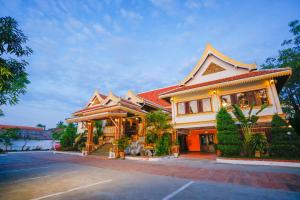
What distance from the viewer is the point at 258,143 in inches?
445

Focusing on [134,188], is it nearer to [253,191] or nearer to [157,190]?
[157,190]

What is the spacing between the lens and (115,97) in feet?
69.3

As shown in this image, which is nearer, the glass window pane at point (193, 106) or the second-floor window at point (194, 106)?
the second-floor window at point (194, 106)

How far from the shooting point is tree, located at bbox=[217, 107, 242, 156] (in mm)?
11539

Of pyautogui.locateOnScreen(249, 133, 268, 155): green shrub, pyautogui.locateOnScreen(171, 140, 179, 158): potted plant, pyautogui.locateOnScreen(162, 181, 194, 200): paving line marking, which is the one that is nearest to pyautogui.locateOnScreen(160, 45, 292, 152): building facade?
pyautogui.locateOnScreen(249, 133, 268, 155): green shrub

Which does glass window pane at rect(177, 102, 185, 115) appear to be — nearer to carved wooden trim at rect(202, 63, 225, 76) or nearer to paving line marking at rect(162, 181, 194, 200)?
carved wooden trim at rect(202, 63, 225, 76)

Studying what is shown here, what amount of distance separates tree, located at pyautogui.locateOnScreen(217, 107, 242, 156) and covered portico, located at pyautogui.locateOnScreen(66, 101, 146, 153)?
8535 millimetres

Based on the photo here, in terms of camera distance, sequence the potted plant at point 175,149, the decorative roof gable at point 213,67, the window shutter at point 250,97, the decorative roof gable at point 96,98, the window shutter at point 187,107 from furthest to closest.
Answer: the decorative roof gable at point 96,98
the window shutter at point 187,107
the decorative roof gable at point 213,67
the potted plant at point 175,149
the window shutter at point 250,97

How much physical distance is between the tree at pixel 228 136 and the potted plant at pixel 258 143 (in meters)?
0.85

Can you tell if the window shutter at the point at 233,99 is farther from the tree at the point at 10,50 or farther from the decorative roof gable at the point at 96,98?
the decorative roof gable at the point at 96,98

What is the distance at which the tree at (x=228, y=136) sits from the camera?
1154cm

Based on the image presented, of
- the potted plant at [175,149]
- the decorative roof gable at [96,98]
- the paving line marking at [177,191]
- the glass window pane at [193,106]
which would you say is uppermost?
the decorative roof gable at [96,98]

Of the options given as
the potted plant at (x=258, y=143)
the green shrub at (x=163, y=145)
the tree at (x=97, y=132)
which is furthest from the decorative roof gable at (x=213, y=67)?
the tree at (x=97, y=132)

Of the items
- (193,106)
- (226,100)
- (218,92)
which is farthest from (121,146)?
(226,100)
